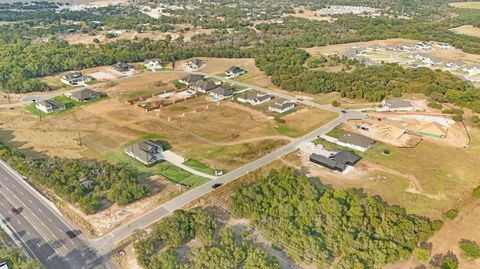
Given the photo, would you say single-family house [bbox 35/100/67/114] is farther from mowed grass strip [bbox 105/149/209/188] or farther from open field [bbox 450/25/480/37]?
open field [bbox 450/25/480/37]

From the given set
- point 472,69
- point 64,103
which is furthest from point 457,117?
point 64,103

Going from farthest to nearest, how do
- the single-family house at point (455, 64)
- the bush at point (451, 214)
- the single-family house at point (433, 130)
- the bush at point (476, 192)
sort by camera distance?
the single-family house at point (455, 64) → the single-family house at point (433, 130) → the bush at point (476, 192) → the bush at point (451, 214)

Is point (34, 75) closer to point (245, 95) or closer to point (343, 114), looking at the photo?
point (245, 95)

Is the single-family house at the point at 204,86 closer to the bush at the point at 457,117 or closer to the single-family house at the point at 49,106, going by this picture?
the single-family house at the point at 49,106

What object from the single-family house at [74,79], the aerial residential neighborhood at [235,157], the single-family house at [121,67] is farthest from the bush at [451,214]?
the single-family house at [121,67]

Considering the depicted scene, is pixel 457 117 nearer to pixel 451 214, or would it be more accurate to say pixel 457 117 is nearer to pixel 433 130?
pixel 433 130

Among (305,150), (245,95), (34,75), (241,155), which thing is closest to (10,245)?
(241,155)
